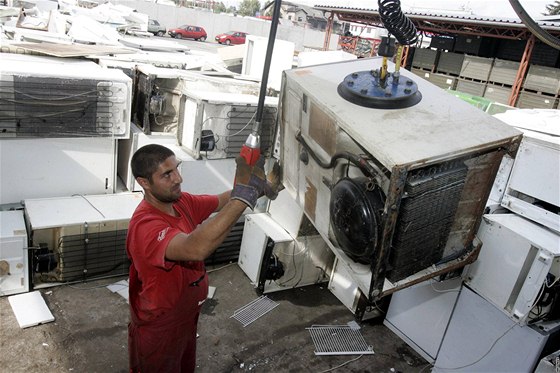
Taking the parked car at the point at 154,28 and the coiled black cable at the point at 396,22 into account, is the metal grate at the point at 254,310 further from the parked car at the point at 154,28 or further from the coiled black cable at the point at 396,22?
the parked car at the point at 154,28

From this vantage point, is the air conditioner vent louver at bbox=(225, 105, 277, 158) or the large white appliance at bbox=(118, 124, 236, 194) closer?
the air conditioner vent louver at bbox=(225, 105, 277, 158)

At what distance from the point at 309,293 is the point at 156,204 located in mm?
2720

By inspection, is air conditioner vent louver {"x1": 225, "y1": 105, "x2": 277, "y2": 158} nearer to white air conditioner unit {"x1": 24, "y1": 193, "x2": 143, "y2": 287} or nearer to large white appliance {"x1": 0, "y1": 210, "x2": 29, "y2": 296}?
white air conditioner unit {"x1": 24, "y1": 193, "x2": 143, "y2": 287}

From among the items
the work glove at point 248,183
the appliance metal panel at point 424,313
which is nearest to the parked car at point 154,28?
the appliance metal panel at point 424,313

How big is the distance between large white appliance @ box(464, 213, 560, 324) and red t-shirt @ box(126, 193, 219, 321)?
68.2 inches

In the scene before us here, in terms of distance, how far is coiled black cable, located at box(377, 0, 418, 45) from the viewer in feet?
5.39

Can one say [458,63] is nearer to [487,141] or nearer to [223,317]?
[223,317]

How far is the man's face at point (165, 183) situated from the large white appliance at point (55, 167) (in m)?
2.25

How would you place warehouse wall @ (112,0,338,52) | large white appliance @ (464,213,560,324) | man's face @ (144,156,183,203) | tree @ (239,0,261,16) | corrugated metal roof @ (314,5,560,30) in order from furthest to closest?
tree @ (239,0,261,16), warehouse wall @ (112,0,338,52), corrugated metal roof @ (314,5,560,30), large white appliance @ (464,213,560,324), man's face @ (144,156,183,203)

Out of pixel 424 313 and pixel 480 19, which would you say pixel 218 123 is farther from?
pixel 480 19

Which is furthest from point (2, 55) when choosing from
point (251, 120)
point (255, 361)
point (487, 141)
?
point (487, 141)

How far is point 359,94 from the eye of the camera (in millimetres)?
1688

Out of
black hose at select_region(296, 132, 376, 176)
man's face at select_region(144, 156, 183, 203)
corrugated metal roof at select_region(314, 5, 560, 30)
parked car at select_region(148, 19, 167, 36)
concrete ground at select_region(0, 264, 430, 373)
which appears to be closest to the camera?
black hose at select_region(296, 132, 376, 176)

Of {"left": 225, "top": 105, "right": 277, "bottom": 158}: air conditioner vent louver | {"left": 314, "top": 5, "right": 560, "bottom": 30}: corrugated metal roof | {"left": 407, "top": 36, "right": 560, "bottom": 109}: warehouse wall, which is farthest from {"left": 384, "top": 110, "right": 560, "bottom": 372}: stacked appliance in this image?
{"left": 407, "top": 36, "right": 560, "bottom": 109}: warehouse wall
